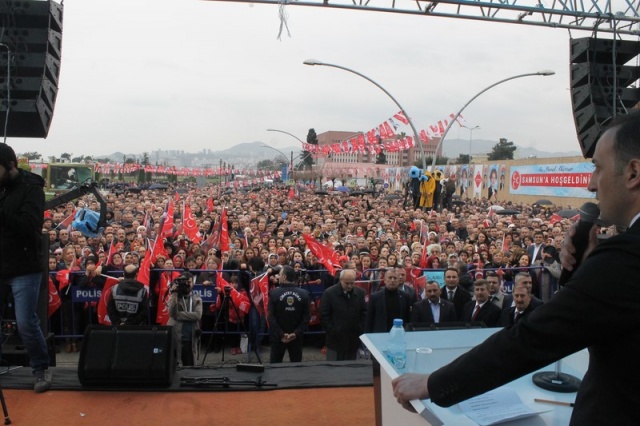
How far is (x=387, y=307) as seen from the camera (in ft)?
22.9

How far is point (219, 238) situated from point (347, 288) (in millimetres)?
5150

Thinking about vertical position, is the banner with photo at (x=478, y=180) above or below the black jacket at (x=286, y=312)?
above

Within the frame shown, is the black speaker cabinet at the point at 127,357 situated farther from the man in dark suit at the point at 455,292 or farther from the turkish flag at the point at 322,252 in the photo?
the turkish flag at the point at 322,252

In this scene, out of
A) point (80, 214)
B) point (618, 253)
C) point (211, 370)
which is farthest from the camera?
point (80, 214)

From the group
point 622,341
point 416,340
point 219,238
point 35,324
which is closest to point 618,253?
point 622,341

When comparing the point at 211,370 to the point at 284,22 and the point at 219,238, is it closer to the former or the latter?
the point at 284,22

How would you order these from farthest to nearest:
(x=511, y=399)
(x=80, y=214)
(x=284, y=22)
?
1. (x=80, y=214)
2. (x=284, y=22)
3. (x=511, y=399)

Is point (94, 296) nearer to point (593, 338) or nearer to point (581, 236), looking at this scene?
point (581, 236)

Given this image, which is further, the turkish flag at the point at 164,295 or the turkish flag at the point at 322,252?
the turkish flag at the point at 322,252

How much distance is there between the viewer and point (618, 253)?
50.6 inches

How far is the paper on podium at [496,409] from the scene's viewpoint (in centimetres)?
210

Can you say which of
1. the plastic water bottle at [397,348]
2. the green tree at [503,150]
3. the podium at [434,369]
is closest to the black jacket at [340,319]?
the podium at [434,369]

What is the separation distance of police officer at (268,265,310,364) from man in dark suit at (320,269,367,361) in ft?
1.03

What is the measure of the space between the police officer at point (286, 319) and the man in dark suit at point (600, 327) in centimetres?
578
